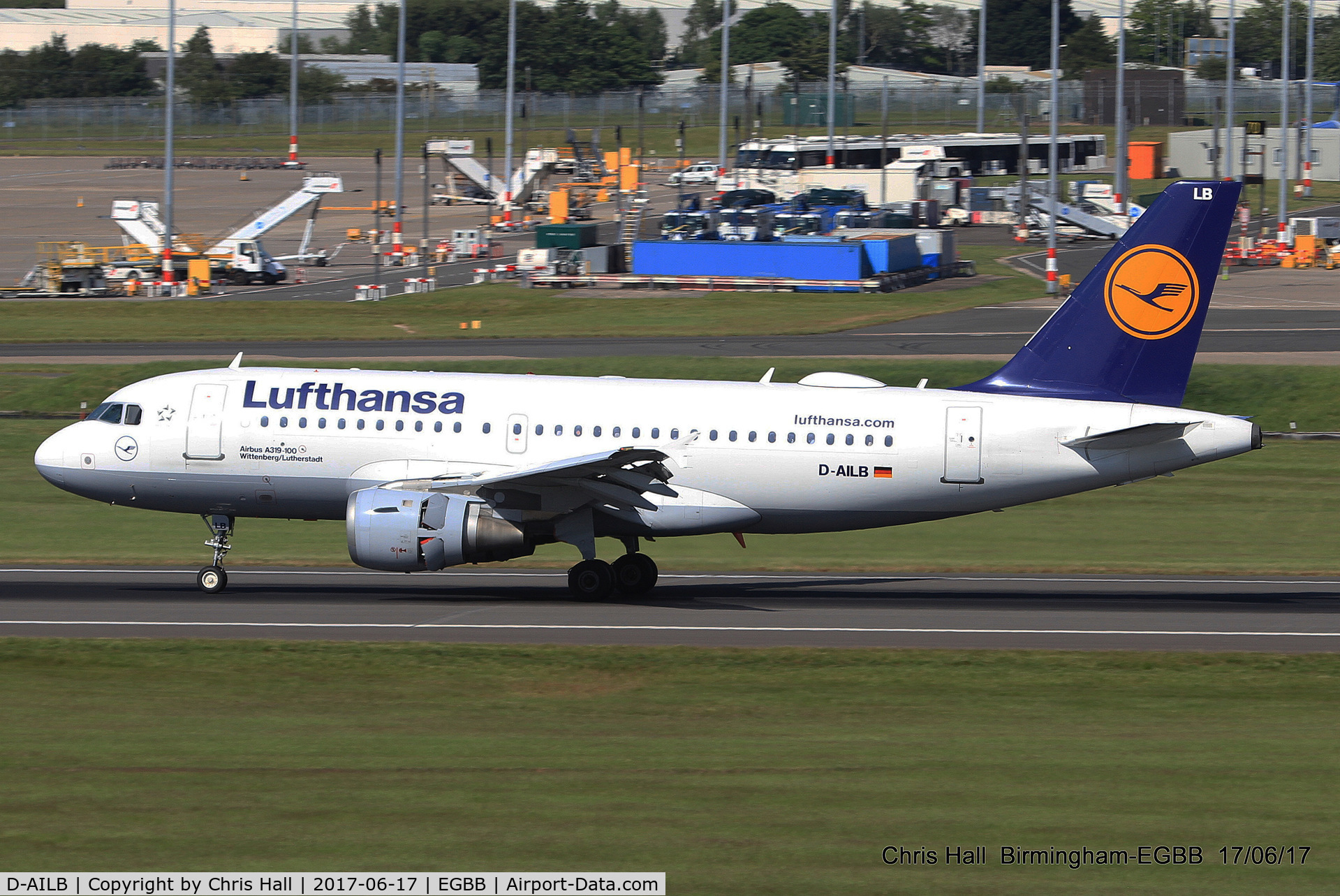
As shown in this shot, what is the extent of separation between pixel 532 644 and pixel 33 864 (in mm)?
11440

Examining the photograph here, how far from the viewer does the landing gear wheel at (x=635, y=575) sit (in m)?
31.0

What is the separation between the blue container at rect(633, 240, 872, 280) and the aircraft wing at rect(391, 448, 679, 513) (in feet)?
192

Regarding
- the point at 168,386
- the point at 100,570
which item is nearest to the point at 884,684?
the point at 168,386

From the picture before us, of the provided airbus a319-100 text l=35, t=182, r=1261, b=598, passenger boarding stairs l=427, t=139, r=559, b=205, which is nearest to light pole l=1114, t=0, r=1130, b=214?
passenger boarding stairs l=427, t=139, r=559, b=205

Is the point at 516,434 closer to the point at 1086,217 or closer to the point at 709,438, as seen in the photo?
the point at 709,438

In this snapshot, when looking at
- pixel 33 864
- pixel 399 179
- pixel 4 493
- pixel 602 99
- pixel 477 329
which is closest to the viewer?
pixel 33 864

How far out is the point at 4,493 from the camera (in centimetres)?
4247

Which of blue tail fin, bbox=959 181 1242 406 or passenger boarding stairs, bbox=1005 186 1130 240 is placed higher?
passenger boarding stairs, bbox=1005 186 1130 240

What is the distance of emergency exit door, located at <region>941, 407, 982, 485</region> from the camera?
30.0 metres

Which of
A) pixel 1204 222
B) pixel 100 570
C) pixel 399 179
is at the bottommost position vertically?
pixel 100 570

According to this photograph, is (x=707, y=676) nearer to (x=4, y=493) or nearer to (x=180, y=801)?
(x=180, y=801)

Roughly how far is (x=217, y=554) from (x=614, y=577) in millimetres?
8394

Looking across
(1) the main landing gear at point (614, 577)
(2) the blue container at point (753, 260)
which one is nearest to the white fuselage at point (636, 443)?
(1) the main landing gear at point (614, 577)

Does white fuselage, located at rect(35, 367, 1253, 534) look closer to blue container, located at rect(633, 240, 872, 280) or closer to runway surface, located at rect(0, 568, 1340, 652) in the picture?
runway surface, located at rect(0, 568, 1340, 652)
